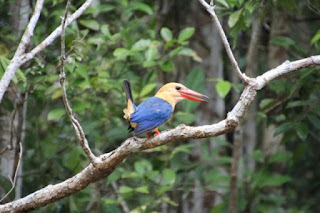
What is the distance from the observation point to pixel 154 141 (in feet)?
13.0

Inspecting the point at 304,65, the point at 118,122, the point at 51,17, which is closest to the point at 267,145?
the point at 118,122

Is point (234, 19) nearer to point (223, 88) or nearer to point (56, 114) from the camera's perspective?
point (223, 88)

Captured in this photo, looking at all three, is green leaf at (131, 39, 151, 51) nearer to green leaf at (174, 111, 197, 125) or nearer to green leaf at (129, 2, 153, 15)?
green leaf at (129, 2, 153, 15)

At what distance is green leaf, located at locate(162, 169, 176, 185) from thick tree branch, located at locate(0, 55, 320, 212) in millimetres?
1972

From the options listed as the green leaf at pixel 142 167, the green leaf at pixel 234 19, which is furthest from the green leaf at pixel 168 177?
the green leaf at pixel 234 19

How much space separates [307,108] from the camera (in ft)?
19.5

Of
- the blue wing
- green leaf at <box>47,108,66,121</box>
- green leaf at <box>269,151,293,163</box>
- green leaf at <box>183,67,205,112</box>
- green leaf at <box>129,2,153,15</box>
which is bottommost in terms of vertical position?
green leaf at <box>269,151,293,163</box>

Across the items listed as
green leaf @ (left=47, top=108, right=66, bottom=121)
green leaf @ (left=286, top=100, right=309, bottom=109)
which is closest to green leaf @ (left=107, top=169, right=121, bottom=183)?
green leaf @ (left=47, top=108, right=66, bottom=121)

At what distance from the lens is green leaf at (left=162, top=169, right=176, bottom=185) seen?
19.9 ft

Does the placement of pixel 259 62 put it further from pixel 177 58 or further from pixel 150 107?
pixel 150 107

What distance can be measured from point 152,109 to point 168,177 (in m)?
1.47

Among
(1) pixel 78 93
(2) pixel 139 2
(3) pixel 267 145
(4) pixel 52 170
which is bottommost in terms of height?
(3) pixel 267 145

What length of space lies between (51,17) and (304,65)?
2936 mm

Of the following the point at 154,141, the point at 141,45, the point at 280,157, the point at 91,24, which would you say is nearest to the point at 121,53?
the point at 141,45
